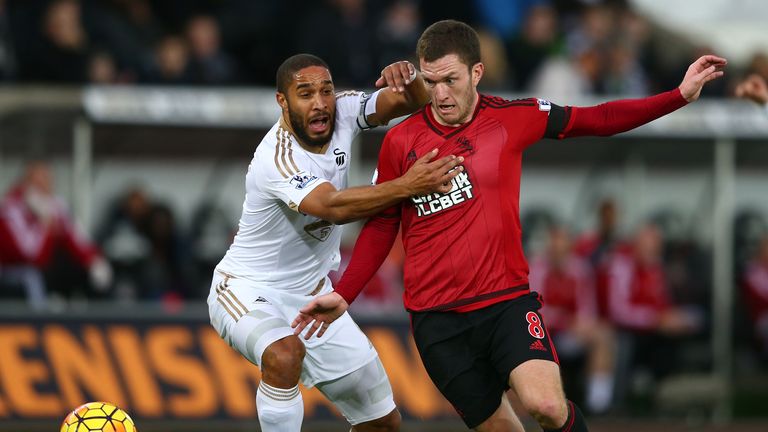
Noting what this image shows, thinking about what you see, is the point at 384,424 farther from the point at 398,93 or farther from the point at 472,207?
the point at 398,93

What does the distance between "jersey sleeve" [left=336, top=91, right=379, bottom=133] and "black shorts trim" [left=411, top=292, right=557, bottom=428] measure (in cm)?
120

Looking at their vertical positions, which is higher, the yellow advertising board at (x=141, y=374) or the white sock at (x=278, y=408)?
the white sock at (x=278, y=408)

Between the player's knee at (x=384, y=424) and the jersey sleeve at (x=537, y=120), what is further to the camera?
the player's knee at (x=384, y=424)

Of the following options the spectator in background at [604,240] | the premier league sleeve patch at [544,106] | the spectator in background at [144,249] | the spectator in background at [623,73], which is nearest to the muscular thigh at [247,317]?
the premier league sleeve patch at [544,106]

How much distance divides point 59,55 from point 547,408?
8.36 meters

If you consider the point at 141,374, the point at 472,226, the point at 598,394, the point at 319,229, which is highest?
the point at 472,226

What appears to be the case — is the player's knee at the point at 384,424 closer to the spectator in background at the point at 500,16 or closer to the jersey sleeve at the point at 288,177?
the jersey sleeve at the point at 288,177

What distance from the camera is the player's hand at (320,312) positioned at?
667 centimetres

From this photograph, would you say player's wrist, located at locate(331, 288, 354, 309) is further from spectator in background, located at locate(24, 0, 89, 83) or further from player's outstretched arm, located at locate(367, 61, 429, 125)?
spectator in background, located at locate(24, 0, 89, 83)

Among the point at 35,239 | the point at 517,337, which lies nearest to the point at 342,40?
the point at 35,239

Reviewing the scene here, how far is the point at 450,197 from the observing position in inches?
261

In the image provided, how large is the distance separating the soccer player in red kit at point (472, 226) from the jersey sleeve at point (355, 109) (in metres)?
0.57

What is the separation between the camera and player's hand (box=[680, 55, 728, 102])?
21.7 feet

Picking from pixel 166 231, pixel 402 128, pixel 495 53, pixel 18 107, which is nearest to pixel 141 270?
pixel 166 231
